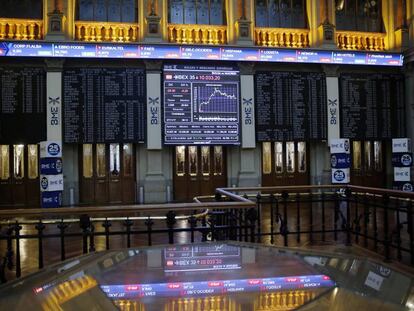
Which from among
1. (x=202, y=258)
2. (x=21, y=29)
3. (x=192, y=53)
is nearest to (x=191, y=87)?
(x=192, y=53)

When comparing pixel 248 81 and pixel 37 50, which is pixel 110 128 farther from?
pixel 248 81

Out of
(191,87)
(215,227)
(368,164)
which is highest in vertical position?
(191,87)

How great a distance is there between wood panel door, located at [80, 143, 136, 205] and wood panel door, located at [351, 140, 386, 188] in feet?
25.5

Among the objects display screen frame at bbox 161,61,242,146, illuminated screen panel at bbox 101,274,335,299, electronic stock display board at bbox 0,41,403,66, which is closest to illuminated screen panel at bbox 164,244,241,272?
illuminated screen panel at bbox 101,274,335,299

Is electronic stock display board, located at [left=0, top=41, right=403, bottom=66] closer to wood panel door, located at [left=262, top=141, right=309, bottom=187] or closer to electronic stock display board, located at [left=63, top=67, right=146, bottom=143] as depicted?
electronic stock display board, located at [left=63, top=67, right=146, bottom=143]

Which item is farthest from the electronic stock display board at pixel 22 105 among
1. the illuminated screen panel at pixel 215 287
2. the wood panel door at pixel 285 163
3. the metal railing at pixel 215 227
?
the illuminated screen panel at pixel 215 287

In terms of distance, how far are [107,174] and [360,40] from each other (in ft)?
32.7

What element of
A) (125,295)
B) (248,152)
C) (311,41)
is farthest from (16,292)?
(311,41)

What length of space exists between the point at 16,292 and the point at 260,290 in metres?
1.16

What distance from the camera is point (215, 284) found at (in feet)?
6.76

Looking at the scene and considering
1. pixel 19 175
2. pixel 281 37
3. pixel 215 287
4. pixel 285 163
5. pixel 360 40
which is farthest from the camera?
pixel 360 40

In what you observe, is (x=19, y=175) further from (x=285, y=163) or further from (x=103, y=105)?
(x=285, y=163)

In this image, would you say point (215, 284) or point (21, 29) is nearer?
point (215, 284)

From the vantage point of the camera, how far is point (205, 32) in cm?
1368
